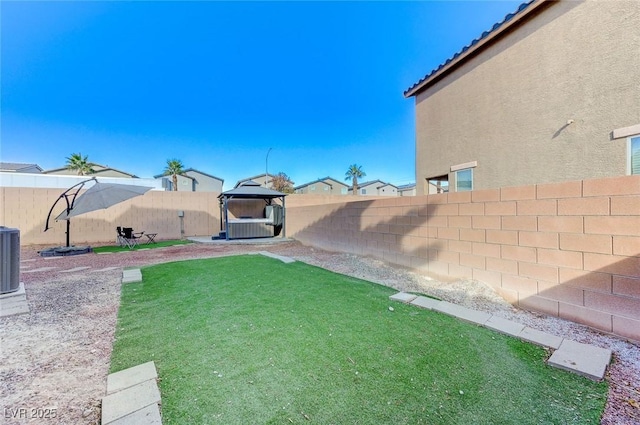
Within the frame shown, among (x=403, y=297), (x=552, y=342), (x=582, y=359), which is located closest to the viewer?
(x=582, y=359)

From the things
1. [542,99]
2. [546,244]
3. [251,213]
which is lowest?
[546,244]

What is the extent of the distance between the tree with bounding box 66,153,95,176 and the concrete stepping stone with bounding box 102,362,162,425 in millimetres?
31597

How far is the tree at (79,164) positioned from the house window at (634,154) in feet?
114

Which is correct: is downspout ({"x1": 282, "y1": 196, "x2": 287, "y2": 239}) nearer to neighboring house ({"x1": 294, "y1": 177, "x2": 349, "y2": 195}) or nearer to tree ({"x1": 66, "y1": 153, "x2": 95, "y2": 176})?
tree ({"x1": 66, "y1": 153, "x2": 95, "y2": 176})

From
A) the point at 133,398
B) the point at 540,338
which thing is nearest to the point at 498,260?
the point at 540,338

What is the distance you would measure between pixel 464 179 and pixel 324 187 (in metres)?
34.2

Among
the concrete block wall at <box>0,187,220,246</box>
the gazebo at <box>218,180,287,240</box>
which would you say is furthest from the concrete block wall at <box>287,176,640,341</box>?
the concrete block wall at <box>0,187,220,246</box>

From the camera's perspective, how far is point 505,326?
125 inches

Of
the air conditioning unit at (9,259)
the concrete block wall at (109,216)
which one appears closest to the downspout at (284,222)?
the concrete block wall at (109,216)

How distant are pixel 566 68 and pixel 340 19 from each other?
897 cm

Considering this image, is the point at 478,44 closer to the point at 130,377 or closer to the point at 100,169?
the point at 130,377

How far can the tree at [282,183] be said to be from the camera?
32.5 metres

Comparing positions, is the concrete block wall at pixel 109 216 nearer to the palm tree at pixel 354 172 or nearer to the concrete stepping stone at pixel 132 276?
the concrete stepping stone at pixel 132 276

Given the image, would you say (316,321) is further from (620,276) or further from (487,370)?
(620,276)
